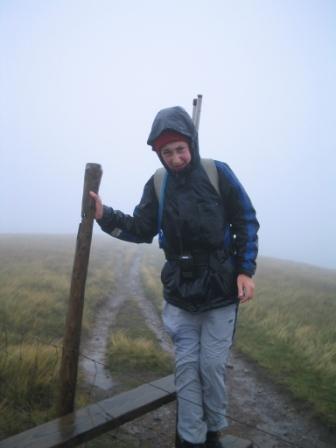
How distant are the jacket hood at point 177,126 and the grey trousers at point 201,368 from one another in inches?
61.5

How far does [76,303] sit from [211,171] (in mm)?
1867

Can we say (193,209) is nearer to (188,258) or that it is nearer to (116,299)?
(188,258)

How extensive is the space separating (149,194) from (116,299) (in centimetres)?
1077

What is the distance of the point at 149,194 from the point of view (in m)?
4.26

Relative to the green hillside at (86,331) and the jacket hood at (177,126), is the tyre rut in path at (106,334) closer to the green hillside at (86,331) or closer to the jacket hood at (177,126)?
the green hillside at (86,331)

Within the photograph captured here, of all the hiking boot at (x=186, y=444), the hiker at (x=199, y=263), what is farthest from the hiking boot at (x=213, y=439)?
the hiking boot at (x=186, y=444)

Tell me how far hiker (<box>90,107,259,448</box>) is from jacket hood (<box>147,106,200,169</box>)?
10 mm

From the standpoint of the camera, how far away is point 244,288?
361cm

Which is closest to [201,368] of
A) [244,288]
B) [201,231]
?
[244,288]

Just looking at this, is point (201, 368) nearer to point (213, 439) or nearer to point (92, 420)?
point (213, 439)

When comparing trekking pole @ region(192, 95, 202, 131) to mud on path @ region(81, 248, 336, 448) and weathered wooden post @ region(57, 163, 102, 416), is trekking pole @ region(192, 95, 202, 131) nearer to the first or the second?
weathered wooden post @ region(57, 163, 102, 416)

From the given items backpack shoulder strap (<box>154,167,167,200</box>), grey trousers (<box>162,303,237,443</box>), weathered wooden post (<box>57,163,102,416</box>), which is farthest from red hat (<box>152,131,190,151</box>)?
grey trousers (<box>162,303,237,443</box>)

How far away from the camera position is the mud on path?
192 inches

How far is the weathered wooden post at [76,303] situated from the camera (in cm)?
367
